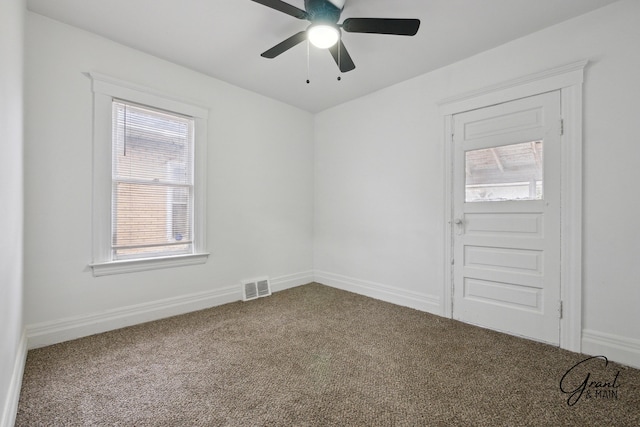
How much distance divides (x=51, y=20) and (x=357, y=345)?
11.9 feet

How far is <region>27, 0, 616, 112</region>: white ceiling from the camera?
2.13 metres

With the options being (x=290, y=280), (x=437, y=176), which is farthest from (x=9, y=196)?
(x=437, y=176)

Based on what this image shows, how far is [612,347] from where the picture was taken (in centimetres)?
209

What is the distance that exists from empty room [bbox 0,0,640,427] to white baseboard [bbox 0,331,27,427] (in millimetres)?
30

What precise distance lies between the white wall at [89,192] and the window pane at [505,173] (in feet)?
7.59

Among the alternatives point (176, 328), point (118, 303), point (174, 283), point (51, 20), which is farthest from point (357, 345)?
point (51, 20)

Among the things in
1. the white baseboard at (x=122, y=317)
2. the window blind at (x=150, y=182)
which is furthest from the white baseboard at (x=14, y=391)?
the window blind at (x=150, y=182)

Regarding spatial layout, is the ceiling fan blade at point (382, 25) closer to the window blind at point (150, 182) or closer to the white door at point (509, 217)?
the white door at point (509, 217)

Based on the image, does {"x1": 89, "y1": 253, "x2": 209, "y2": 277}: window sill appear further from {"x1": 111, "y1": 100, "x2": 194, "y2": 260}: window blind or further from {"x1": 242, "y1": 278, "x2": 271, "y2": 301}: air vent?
{"x1": 242, "y1": 278, "x2": 271, "y2": 301}: air vent

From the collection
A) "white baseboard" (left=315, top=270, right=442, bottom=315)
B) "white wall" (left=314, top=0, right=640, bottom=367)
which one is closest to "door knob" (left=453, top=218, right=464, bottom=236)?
"white wall" (left=314, top=0, right=640, bottom=367)

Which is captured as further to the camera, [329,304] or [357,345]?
[329,304]

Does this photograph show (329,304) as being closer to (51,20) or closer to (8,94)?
(8,94)

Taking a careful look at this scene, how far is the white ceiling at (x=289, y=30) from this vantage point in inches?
83.8

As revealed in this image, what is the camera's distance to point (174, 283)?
2979 millimetres
